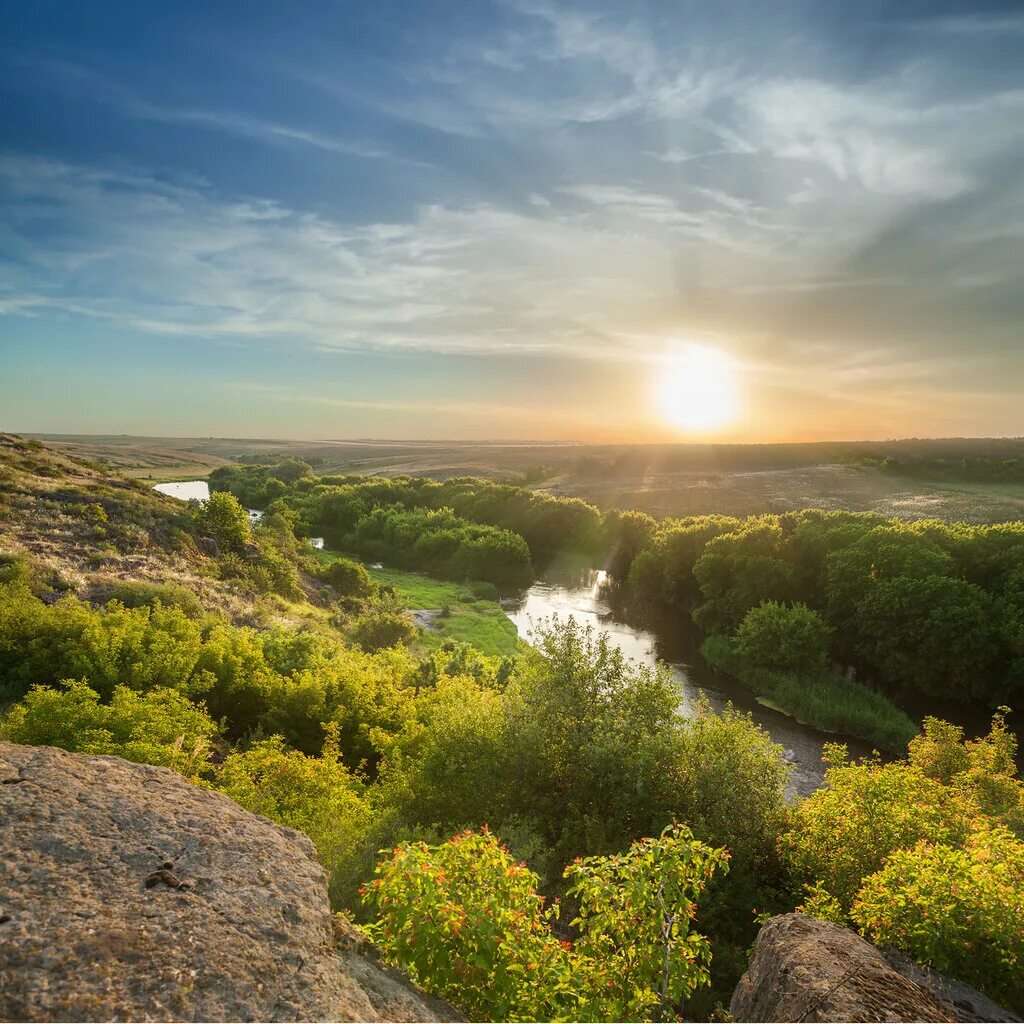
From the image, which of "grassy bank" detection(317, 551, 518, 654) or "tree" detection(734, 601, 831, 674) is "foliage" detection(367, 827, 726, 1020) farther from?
"tree" detection(734, 601, 831, 674)

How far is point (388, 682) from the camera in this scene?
25156mm

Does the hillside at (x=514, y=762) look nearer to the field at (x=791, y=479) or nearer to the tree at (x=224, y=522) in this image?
the tree at (x=224, y=522)

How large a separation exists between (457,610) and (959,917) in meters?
50.9

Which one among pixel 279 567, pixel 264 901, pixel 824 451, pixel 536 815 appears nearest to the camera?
pixel 264 901

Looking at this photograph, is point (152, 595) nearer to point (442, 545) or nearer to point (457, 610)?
point (457, 610)

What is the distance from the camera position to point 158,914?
19.3 feet

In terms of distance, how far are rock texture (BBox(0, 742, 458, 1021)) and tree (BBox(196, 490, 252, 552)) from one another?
133 feet

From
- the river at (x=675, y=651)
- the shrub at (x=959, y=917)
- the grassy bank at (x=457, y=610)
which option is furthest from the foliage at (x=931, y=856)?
the grassy bank at (x=457, y=610)

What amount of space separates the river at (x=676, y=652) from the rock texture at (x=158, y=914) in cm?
1486

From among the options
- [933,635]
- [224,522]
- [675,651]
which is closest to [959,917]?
[933,635]

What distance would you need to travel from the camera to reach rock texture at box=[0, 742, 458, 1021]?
5008mm

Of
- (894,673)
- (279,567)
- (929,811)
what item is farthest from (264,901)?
(894,673)

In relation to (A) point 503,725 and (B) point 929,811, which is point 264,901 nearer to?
(A) point 503,725

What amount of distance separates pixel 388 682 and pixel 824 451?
162 meters
